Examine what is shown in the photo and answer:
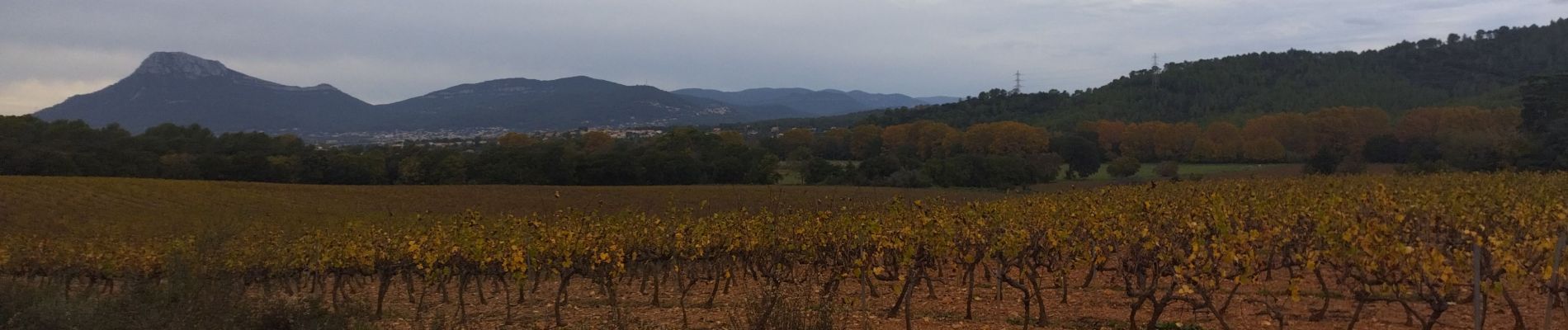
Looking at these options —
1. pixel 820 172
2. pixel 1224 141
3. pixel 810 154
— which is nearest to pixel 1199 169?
pixel 1224 141

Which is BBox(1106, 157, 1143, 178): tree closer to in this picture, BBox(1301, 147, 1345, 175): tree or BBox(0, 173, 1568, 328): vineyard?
BBox(1301, 147, 1345, 175): tree

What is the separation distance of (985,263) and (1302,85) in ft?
430

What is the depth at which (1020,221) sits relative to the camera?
36.9 ft

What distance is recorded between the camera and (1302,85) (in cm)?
12069

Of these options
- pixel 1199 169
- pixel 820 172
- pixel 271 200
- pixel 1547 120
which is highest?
pixel 1547 120

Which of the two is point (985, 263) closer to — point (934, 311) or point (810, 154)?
point (934, 311)

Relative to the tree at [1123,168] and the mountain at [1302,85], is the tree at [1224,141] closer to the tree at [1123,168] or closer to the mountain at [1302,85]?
the tree at [1123,168]

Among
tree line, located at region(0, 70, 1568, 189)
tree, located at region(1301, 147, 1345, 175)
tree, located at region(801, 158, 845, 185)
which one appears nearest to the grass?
tree line, located at region(0, 70, 1568, 189)

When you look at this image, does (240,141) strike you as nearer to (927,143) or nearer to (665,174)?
(665,174)

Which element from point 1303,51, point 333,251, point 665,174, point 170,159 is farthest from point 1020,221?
point 1303,51

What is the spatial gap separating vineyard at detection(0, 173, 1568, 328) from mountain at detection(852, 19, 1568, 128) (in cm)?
10181

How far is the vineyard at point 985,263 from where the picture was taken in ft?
25.3

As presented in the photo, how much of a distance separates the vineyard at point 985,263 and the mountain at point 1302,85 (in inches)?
4008

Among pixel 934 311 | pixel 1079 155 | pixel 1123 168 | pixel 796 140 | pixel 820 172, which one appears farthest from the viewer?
pixel 796 140
